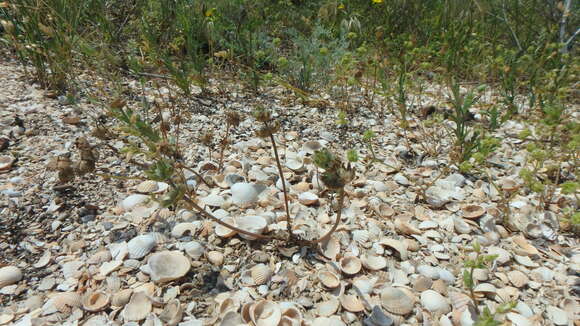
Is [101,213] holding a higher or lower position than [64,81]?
lower

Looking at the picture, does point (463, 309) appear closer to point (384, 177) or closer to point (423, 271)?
point (423, 271)

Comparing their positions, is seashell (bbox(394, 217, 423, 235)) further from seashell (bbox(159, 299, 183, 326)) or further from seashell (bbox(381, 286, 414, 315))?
seashell (bbox(159, 299, 183, 326))

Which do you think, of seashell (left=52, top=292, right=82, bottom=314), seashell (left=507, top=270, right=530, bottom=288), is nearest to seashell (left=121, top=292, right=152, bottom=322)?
seashell (left=52, top=292, right=82, bottom=314)

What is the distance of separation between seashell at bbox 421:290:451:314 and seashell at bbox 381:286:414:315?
5cm

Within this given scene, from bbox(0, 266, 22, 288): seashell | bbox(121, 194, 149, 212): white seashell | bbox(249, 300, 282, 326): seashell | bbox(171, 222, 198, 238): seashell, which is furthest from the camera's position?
bbox(121, 194, 149, 212): white seashell

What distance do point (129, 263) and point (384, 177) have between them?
1.16 metres

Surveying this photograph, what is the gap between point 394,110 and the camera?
2.42 metres

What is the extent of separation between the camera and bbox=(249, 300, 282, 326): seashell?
3.32 ft

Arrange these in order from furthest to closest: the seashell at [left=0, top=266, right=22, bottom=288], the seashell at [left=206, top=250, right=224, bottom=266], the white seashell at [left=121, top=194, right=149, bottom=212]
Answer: the white seashell at [left=121, top=194, right=149, bottom=212] < the seashell at [left=206, top=250, right=224, bottom=266] < the seashell at [left=0, top=266, right=22, bottom=288]

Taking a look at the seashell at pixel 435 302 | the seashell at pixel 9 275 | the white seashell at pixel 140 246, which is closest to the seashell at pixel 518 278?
the seashell at pixel 435 302

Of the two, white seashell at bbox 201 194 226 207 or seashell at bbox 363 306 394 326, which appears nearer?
seashell at bbox 363 306 394 326

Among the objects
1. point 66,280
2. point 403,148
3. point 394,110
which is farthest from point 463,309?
point 394,110

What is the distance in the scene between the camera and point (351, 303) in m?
1.10

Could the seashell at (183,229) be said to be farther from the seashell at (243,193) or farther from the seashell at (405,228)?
the seashell at (405,228)
